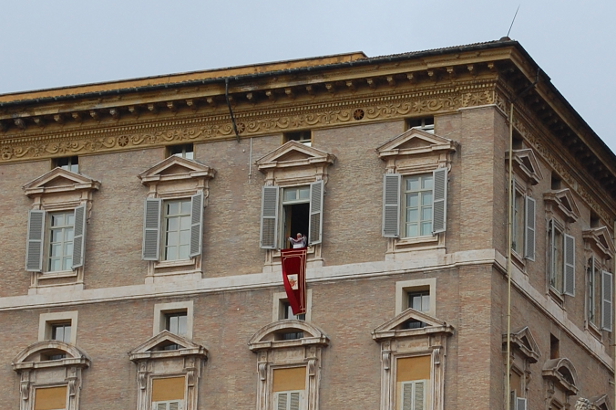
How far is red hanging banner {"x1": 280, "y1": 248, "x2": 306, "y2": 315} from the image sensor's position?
58.6 meters

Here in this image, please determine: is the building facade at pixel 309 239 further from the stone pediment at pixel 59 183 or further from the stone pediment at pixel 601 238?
the stone pediment at pixel 601 238

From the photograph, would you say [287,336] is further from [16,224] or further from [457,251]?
[16,224]

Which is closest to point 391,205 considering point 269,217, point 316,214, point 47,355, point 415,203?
point 415,203

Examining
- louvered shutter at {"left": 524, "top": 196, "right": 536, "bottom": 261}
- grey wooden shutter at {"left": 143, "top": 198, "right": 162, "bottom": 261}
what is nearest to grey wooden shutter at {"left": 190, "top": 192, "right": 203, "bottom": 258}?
grey wooden shutter at {"left": 143, "top": 198, "right": 162, "bottom": 261}

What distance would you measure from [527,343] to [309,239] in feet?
19.8

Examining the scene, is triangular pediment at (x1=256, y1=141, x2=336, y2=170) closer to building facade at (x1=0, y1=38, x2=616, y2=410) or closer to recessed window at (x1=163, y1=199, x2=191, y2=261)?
building facade at (x1=0, y1=38, x2=616, y2=410)

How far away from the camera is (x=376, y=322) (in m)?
58.0

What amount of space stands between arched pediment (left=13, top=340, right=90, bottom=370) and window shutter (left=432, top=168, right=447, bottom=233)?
31.8 feet

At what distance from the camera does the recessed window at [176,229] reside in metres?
60.9

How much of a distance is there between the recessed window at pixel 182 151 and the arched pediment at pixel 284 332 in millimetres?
5577

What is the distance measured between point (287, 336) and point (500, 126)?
7477 mm

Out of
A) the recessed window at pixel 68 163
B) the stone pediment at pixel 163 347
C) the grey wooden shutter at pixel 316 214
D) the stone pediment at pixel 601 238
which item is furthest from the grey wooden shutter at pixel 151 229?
the stone pediment at pixel 601 238

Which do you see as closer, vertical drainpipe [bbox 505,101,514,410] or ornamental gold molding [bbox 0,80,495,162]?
vertical drainpipe [bbox 505,101,514,410]

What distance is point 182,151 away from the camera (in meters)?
62.0
